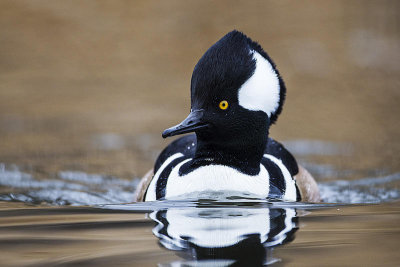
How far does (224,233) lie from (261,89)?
4.22 feet

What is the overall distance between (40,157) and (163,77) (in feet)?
10.8

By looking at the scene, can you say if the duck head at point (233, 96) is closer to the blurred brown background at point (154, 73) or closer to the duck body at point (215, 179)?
the duck body at point (215, 179)

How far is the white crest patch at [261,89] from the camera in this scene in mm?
3930

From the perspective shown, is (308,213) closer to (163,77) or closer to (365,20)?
(163,77)

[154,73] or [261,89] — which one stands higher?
[154,73]

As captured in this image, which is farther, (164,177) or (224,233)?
(164,177)

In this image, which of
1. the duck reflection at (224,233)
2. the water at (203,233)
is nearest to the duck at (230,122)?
the water at (203,233)

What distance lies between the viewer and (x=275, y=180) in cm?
441

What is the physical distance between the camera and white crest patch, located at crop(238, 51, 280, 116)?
3930 millimetres

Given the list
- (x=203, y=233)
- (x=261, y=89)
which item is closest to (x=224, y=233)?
(x=203, y=233)

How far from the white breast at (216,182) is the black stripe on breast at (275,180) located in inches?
2.4

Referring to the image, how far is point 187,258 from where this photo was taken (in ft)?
8.14

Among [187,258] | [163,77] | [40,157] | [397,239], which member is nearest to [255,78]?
[397,239]

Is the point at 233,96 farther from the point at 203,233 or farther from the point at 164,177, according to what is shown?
the point at 203,233
